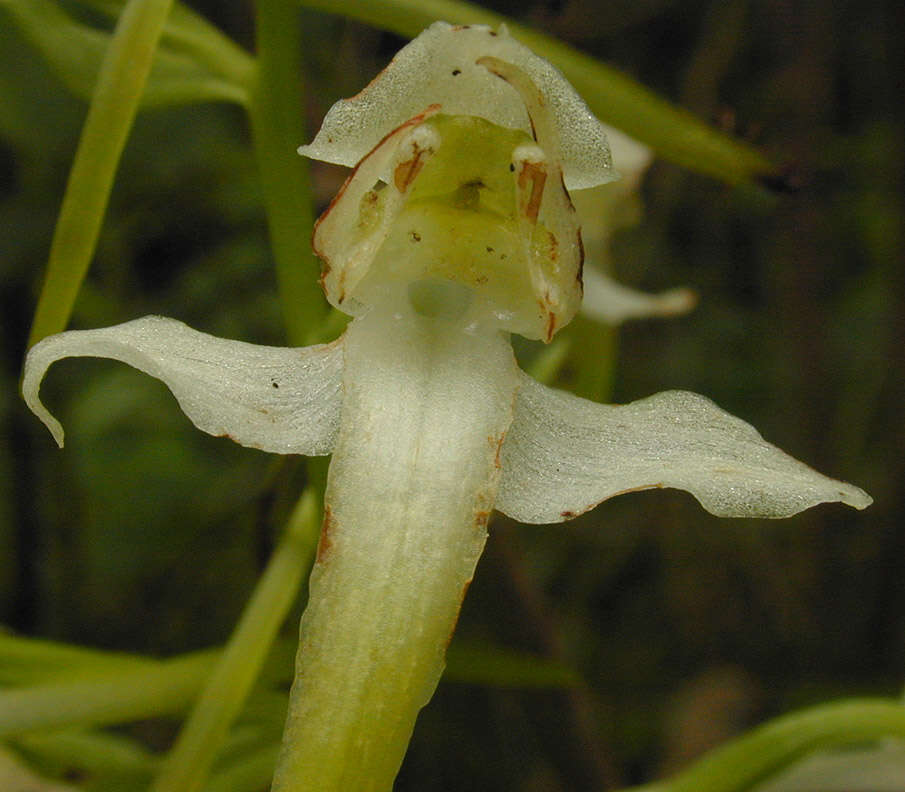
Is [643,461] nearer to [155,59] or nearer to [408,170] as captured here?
[408,170]

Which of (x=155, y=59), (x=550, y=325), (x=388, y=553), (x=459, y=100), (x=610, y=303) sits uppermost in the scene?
(x=610, y=303)

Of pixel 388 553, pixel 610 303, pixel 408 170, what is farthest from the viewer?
pixel 610 303

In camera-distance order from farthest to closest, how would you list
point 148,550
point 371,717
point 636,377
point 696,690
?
point 636,377 < point 696,690 < point 148,550 < point 371,717

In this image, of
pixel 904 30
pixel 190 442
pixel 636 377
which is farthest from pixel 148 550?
pixel 904 30

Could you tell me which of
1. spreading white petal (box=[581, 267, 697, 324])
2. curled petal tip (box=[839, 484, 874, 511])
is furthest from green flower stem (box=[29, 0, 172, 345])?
spreading white petal (box=[581, 267, 697, 324])

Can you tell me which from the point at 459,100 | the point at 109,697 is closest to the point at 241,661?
the point at 109,697

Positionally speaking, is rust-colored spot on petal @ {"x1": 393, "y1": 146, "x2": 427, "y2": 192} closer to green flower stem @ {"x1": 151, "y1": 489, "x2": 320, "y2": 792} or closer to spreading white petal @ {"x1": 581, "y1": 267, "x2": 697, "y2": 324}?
green flower stem @ {"x1": 151, "y1": 489, "x2": 320, "y2": 792}

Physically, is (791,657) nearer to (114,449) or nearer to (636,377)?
(636,377)
